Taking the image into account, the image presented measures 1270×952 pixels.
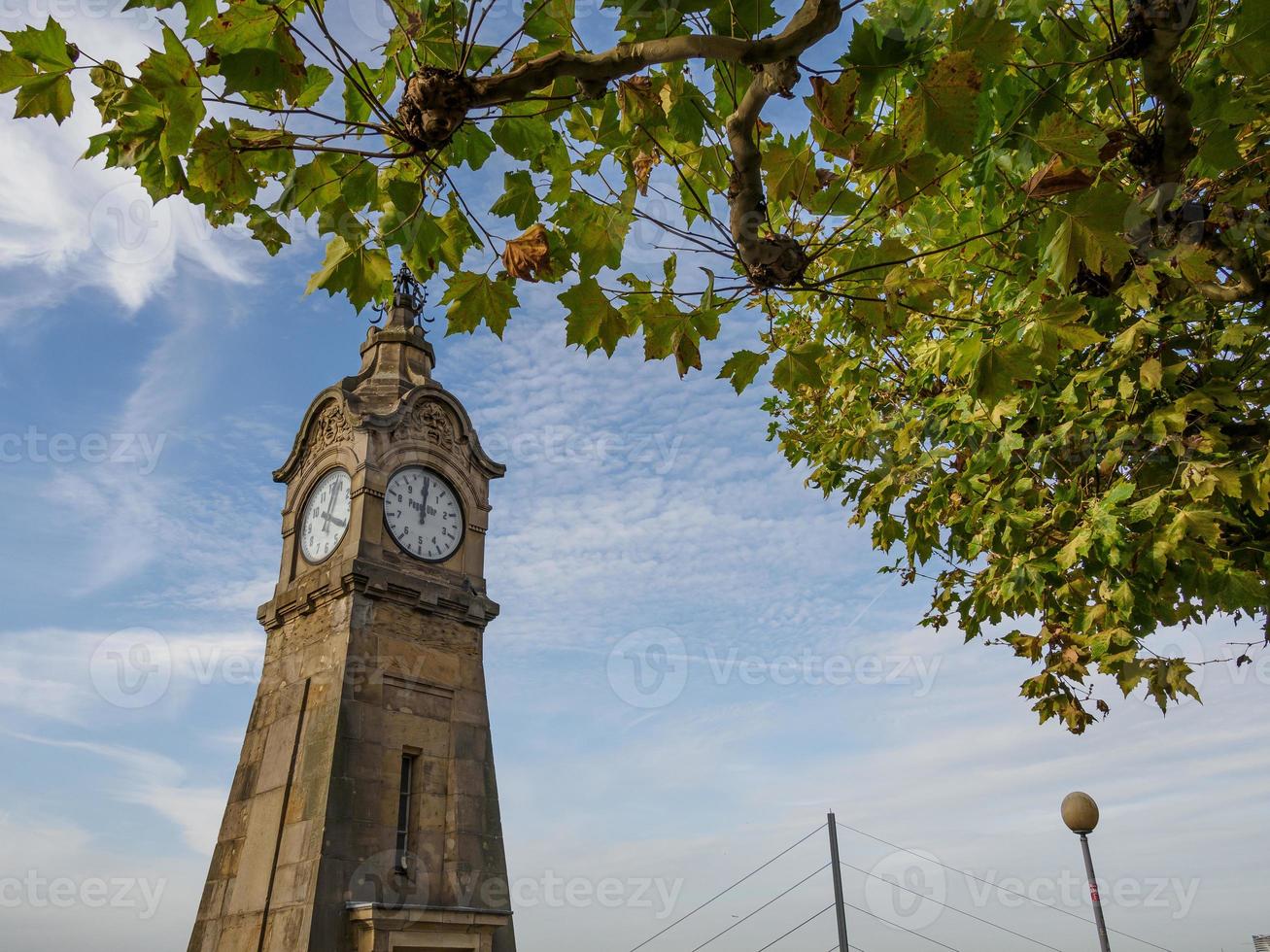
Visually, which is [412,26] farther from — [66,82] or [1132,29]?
[1132,29]

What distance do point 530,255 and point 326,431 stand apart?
11383mm

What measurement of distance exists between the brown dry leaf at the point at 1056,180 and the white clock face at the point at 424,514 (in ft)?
36.9

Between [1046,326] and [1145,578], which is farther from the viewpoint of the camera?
[1145,578]

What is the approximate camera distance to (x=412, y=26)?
3.79 metres

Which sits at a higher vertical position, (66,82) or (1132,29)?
(1132,29)

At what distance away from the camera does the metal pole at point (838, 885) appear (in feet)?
56.2

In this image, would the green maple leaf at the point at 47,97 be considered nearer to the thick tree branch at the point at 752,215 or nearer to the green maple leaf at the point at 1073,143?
the thick tree branch at the point at 752,215

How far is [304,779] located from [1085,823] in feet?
30.6

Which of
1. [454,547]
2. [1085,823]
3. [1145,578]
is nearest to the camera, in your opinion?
[1145,578]

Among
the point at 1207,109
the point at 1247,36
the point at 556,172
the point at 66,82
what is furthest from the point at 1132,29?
the point at 66,82

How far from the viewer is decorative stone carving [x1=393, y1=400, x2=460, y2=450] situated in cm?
1418

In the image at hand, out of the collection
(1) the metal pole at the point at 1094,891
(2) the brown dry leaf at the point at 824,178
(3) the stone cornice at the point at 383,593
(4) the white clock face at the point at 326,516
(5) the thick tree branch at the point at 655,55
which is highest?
(4) the white clock face at the point at 326,516

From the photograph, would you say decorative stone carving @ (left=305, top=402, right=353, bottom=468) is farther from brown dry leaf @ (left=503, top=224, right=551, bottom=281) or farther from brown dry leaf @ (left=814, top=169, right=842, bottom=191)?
brown dry leaf @ (left=814, top=169, right=842, bottom=191)

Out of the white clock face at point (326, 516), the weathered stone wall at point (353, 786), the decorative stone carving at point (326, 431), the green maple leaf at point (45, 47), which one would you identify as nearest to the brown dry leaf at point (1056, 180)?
the green maple leaf at point (45, 47)
